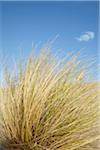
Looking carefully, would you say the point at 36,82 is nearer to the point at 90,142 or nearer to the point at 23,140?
the point at 23,140

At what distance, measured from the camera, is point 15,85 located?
2039 mm

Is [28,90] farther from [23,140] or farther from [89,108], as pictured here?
[89,108]

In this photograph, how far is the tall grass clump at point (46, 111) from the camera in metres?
1.80

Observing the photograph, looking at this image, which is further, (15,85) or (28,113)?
(15,85)

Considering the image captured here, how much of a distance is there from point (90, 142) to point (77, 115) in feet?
0.61

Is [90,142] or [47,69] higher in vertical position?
[47,69]

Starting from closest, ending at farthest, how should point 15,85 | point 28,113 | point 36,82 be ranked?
point 28,113 < point 36,82 < point 15,85

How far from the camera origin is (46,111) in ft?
6.18

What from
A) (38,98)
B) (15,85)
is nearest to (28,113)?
(38,98)

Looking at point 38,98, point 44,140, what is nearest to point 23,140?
point 44,140

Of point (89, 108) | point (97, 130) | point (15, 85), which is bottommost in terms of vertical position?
point (97, 130)

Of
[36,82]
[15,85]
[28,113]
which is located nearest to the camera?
[28,113]

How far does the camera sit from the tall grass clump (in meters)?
1.80

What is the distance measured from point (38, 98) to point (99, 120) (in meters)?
0.44
